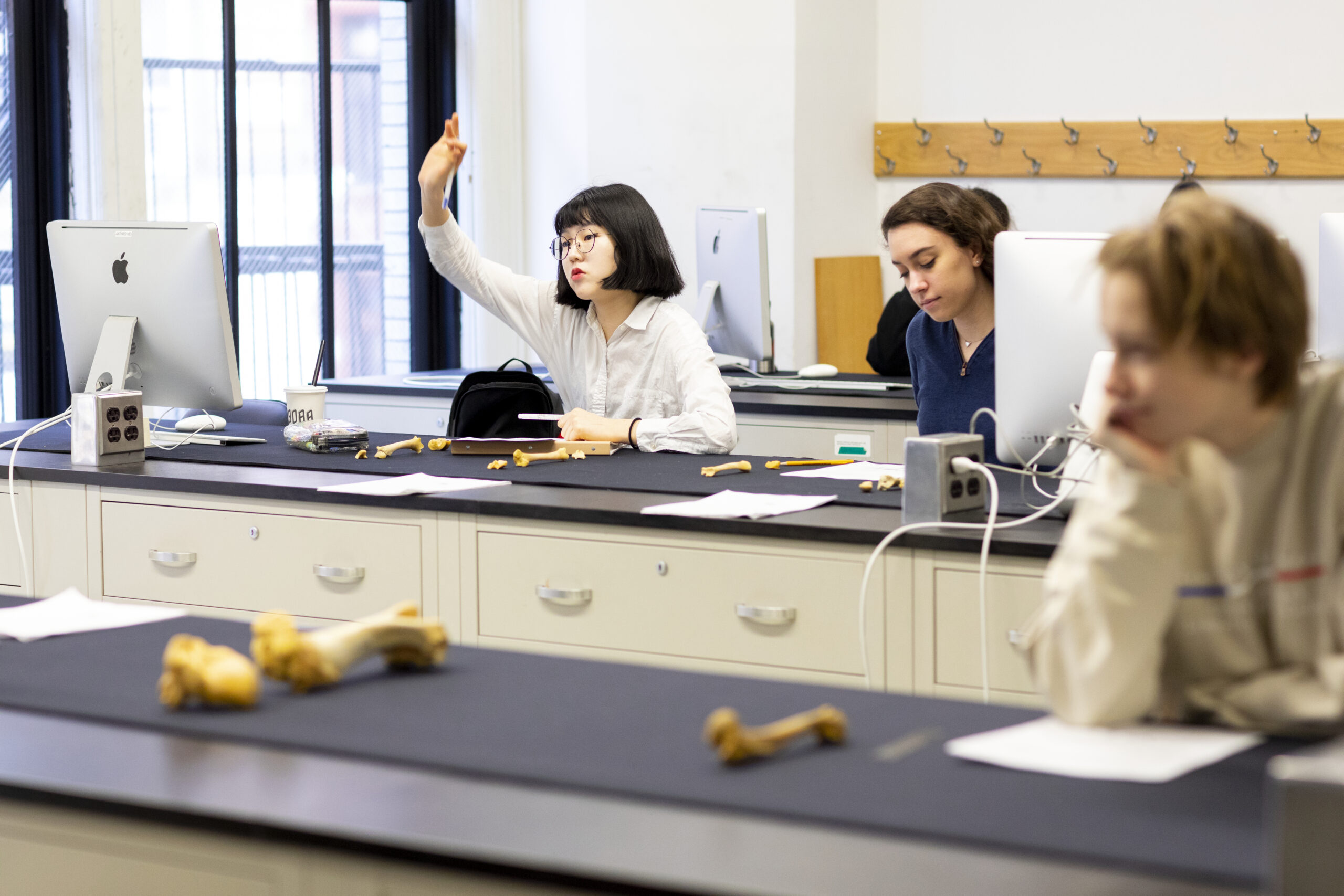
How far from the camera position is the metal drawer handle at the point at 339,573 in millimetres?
2512

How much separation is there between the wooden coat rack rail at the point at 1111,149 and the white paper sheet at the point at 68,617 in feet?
15.2

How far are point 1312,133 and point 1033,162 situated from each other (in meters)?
1.00

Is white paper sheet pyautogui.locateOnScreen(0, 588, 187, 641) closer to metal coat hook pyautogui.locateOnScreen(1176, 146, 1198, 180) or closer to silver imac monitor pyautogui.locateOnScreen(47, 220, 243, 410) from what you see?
silver imac monitor pyautogui.locateOnScreen(47, 220, 243, 410)

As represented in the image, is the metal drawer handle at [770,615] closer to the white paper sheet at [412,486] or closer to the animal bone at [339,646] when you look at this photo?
the white paper sheet at [412,486]

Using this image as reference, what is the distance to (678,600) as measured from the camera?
7.41 ft

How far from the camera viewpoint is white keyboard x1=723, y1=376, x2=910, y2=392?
14.1 feet

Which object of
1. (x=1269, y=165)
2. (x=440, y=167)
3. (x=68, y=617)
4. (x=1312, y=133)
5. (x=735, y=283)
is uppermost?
(x=1312, y=133)

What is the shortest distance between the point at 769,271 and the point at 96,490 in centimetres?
315

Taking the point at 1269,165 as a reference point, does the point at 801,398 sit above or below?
below

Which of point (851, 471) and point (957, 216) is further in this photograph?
point (957, 216)

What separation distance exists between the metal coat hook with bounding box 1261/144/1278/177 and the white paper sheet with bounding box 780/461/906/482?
3116 mm

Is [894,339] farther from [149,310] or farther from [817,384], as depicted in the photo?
[149,310]

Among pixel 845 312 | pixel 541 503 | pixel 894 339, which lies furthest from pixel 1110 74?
pixel 541 503

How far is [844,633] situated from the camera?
83.6 inches
